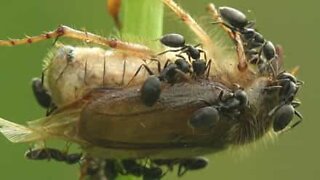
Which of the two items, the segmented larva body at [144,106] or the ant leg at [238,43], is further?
the ant leg at [238,43]

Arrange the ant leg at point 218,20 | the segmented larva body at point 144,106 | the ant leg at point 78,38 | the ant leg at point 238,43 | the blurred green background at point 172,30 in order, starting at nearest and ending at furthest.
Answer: the segmented larva body at point 144,106
the ant leg at point 78,38
the ant leg at point 238,43
the ant leg at point 218,20
the blurred green background at point 172,30

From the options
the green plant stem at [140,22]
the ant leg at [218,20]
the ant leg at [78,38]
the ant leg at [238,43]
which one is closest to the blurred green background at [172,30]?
the ant leg at [218,20]

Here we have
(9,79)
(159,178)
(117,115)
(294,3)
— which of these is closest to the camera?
(117,115)

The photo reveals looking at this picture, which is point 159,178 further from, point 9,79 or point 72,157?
point 9,79

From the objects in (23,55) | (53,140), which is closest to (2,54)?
(23,55)

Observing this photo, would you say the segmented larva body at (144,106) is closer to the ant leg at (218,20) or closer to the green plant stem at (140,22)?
the green plant stem at (140,22)

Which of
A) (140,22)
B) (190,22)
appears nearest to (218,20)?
(190,22)

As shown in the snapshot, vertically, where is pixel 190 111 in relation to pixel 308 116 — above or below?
above

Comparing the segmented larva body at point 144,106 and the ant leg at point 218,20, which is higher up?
the ant leg at point 218,20
